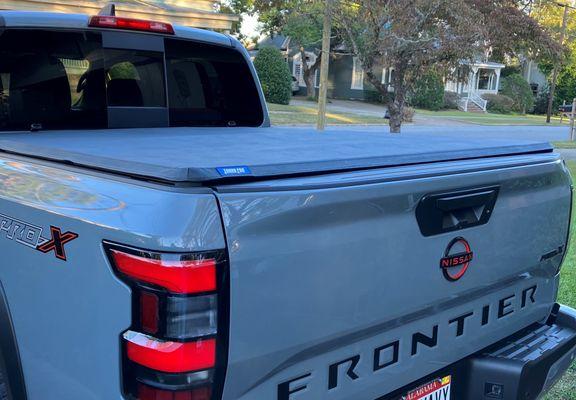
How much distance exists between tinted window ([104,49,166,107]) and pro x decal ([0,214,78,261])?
1765mm

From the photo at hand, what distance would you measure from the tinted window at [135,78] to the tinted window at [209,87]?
8cm

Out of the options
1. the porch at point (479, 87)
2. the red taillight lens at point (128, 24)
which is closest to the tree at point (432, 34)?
the red taillight lens at point (128, 24)

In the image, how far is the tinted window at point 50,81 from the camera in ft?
10.8

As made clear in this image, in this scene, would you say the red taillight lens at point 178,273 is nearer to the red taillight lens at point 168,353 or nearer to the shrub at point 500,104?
the red taillight lens at point 168,353

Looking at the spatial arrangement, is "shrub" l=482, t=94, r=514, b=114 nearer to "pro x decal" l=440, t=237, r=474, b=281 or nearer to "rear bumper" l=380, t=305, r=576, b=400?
"rear bumper" l=380, t=305, r=576, b=400

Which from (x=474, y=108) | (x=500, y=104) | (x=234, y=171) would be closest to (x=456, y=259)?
(x=234, y=171)

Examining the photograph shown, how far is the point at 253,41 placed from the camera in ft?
153

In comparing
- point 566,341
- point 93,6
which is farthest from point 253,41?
point 566,341

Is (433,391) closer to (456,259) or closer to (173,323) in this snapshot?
(456,259)

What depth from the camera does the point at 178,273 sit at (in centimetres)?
158

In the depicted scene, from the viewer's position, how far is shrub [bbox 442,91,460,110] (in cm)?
4518

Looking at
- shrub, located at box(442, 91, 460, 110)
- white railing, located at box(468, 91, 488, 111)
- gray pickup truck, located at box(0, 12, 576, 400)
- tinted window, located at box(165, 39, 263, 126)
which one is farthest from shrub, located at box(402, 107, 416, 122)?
white railing, located at box(468, 91, 488, 111)

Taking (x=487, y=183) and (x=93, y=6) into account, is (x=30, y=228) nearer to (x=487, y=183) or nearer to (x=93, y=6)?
(x=487, y=183)

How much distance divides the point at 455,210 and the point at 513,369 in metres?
0.78
